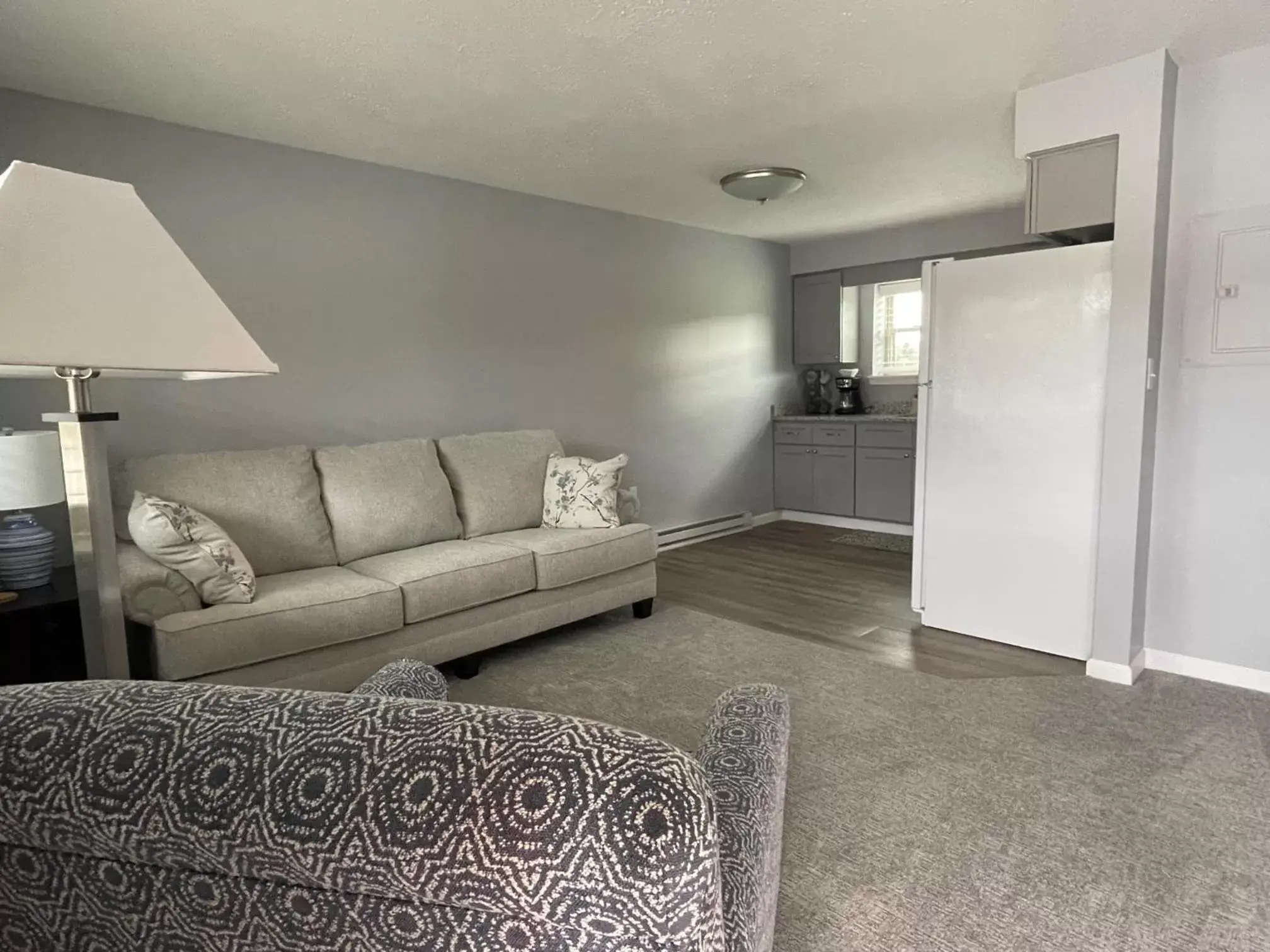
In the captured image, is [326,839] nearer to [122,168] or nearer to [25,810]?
[25,810]

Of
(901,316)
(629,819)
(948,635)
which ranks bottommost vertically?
(948,635)

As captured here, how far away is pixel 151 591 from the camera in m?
2.39

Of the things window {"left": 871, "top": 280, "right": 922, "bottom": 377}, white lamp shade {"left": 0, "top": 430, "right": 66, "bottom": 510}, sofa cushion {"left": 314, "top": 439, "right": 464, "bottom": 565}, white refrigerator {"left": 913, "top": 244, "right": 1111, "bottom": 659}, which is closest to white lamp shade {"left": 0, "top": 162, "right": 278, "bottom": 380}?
white lamp shade {"left": 0, "top": 430, "right": 66, "bottom": 510}

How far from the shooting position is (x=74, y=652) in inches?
91.2

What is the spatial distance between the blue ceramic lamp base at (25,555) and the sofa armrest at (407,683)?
5.38ft

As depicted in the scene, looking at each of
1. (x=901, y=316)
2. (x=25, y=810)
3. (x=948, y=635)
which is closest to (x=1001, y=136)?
(x=948, y=635)

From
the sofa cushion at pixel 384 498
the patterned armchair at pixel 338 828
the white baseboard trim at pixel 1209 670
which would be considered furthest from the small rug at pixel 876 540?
the patterned armchair at pixel 338 828

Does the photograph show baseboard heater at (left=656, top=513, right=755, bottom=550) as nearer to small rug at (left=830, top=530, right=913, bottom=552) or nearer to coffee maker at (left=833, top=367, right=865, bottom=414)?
small rug at (left=830, top=530, right=913, bottom=552)

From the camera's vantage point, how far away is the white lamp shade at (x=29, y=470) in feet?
7.03

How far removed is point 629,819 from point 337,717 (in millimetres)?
260

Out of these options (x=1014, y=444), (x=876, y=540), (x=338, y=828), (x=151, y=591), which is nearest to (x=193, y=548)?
(x=151, y=591)

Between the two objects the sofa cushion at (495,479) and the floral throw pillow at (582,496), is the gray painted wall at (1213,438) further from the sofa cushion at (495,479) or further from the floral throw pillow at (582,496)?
the sofa cushion at (495,479)

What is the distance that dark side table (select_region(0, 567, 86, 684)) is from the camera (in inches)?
86.4

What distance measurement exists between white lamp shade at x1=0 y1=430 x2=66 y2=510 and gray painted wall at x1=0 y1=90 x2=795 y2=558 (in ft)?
2.78
